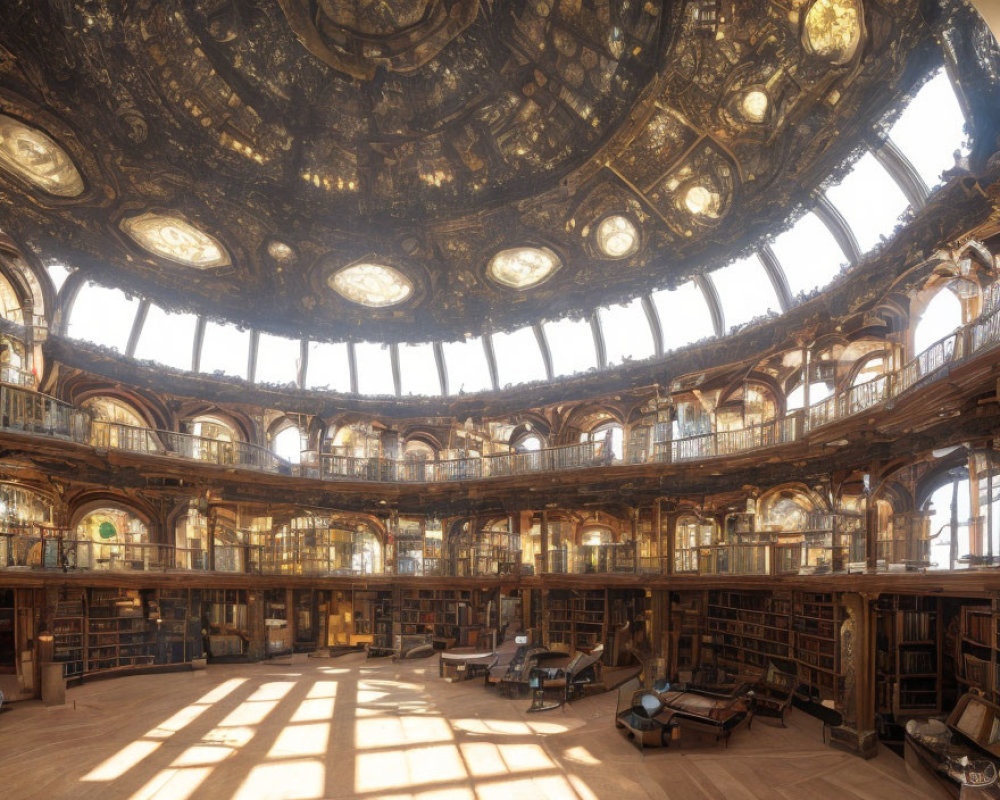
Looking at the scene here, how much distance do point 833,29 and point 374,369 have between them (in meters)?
17.8

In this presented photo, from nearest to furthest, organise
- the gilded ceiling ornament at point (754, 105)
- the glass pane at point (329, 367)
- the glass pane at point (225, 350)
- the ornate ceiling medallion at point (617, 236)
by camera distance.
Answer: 1. the gilded ceiling ornament at point (754, 105)
2. the ornate ceiling medallion at point (617, 236)
3. the glass pane at point (225, 350)
4. the glass pane at point (329, 367)

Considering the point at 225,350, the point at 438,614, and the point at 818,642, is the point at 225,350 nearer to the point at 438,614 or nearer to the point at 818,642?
the point at 438,614

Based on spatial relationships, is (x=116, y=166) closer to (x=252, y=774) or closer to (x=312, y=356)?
(x=312, y=356)

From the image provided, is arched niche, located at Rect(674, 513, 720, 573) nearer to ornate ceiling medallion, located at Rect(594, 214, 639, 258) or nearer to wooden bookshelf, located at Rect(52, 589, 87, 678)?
ornate ceiling medallion, located at Rect(594, 214, 639, 258)

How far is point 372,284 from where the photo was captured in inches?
933

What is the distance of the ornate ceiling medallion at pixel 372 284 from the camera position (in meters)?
23.2

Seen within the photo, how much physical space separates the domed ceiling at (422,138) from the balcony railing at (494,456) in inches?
189

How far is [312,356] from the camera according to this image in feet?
81.1

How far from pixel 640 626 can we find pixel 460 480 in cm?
724

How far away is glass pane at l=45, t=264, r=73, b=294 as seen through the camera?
60.9 ft

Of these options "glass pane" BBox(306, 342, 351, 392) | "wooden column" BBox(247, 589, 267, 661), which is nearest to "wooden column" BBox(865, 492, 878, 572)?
"wooden column" BBox(247, 589, 267, 661)

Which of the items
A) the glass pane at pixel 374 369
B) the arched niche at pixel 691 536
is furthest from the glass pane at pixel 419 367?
the arched niche at pixel 691 536

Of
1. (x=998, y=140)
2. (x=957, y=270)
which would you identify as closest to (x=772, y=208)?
(x=957, y=270)

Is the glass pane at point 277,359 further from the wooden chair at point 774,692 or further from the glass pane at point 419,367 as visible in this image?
the wooden chair at point 774,692
